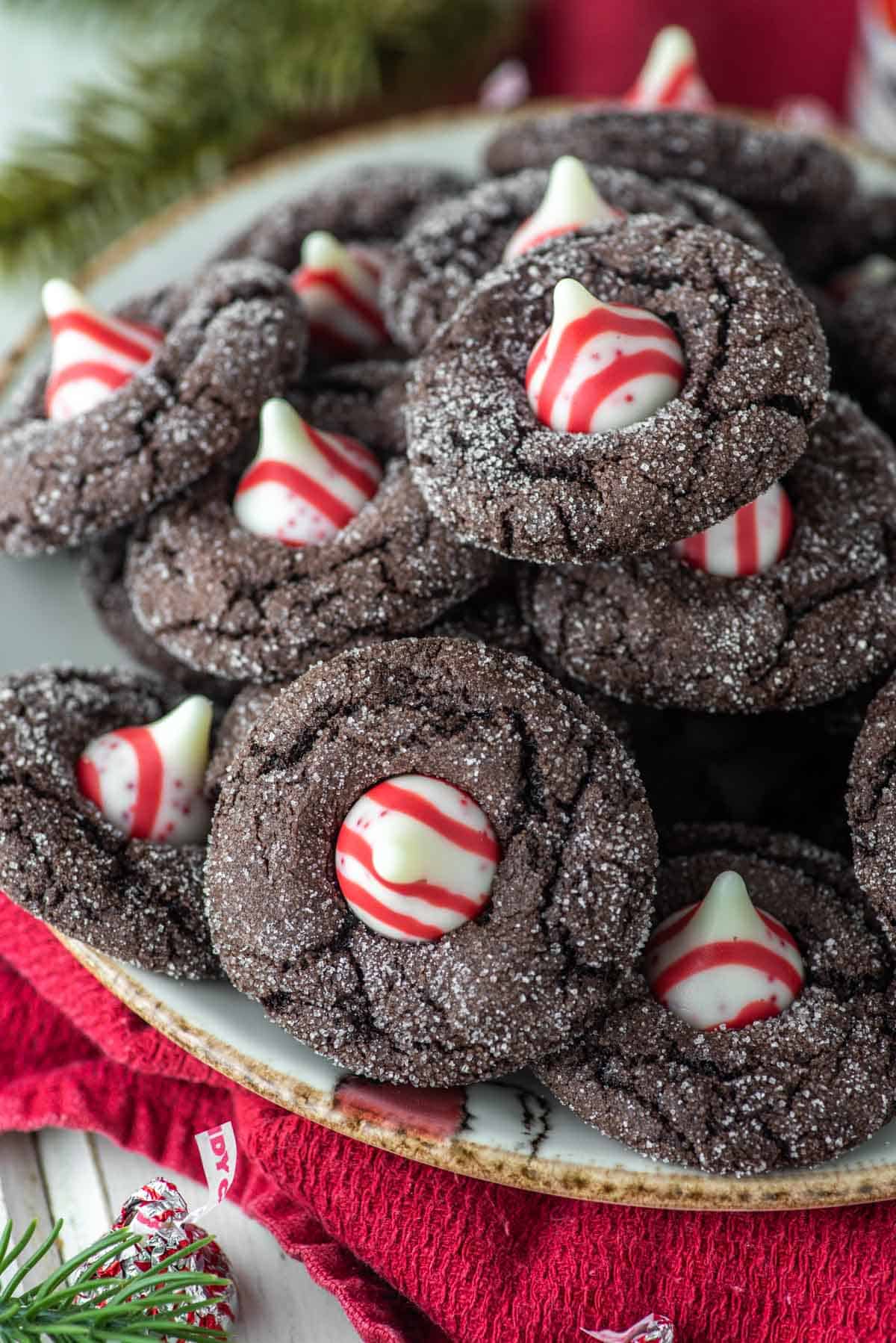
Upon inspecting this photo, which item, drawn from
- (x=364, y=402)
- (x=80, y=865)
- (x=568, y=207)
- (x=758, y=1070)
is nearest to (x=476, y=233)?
(x=568, y=207)

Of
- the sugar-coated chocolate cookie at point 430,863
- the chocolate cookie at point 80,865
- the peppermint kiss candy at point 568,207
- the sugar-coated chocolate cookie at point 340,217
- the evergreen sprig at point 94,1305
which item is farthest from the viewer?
the sugar-coated chocolate cookie at point 340,217

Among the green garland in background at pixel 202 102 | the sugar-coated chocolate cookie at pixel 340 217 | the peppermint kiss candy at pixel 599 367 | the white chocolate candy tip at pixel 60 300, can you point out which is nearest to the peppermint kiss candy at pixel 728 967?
the peppermint kiss candy at pixel 599 367

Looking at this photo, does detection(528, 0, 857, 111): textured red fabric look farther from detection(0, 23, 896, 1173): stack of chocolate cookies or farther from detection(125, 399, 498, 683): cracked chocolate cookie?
detection(125, 399, 498, 683): cracked chocolate cookie

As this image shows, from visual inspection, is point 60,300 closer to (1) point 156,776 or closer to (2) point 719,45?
(1) point 156,776

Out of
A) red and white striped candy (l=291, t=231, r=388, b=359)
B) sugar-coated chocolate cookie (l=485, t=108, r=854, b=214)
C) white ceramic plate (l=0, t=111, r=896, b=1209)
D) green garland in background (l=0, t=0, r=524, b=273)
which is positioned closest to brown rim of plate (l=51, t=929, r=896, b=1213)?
white ceramic plate (l=0, t=111, r=896, b=1209)

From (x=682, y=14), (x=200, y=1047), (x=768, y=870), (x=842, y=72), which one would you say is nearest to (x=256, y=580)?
(x=200, y=1047)

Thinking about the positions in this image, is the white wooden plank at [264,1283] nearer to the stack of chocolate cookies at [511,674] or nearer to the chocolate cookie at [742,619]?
the stack of chocolate cookies at [511,674]
